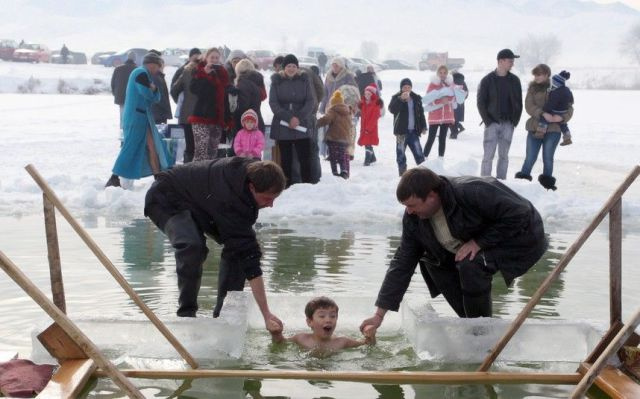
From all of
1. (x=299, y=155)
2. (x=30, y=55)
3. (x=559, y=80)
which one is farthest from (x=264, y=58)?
(x=299, y=155)

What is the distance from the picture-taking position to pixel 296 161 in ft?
44.1

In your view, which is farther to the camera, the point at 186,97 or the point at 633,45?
the point at 633,45

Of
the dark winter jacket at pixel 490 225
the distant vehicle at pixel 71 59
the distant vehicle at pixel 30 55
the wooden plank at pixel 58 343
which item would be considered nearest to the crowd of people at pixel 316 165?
the dark winter jacket at pixel 490 225

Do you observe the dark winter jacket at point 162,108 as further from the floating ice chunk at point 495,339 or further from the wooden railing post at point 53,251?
the floating ice chunk at point 495,339

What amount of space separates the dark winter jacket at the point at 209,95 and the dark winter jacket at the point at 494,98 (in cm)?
357

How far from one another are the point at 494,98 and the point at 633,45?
11156cm

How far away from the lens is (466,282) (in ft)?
20.9

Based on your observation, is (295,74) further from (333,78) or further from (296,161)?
(333,78)

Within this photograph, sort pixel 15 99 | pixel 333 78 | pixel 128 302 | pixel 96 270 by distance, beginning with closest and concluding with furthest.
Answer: pixel 128 302 < pixel 96 270 < pixel 333 78 < pixel 15 99

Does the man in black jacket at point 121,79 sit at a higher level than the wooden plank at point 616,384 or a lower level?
higher

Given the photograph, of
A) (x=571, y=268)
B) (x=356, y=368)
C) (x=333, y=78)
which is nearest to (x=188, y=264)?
(x=356, y=368)

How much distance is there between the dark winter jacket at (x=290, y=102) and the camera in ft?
42.7

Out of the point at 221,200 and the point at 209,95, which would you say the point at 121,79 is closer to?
the point at 209,95

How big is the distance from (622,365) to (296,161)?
802 cm
